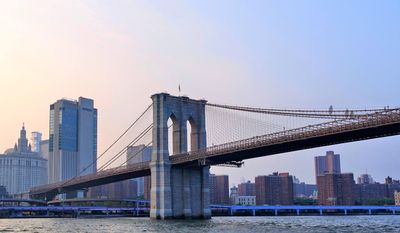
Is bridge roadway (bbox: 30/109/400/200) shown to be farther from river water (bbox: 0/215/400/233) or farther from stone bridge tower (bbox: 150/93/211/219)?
river water (bbox: 0/215/400/233)

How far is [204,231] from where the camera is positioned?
5119cm

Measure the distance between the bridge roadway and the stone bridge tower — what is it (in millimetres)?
2270

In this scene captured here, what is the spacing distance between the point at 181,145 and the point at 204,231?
32.0 metres

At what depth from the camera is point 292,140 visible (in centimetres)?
6316

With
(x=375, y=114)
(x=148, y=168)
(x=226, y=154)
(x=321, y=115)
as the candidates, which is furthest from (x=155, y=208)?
(x=375, y=114)

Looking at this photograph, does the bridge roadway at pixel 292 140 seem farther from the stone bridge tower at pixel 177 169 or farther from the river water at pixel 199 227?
the river water at pixel 199 227

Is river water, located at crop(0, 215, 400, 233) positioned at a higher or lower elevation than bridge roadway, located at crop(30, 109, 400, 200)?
lower

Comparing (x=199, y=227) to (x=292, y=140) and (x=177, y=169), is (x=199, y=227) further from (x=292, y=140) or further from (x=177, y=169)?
(x=177, y=169)

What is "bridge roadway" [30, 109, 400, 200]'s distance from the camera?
55.4 meters

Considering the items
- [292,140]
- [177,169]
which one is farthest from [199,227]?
[177,169]

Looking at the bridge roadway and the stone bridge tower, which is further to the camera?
the stone bridge tower

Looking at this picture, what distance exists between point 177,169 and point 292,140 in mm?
21704

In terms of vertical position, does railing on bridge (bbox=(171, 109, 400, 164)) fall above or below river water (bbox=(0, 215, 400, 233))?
above

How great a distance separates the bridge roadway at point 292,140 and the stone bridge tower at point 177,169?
227 cm
